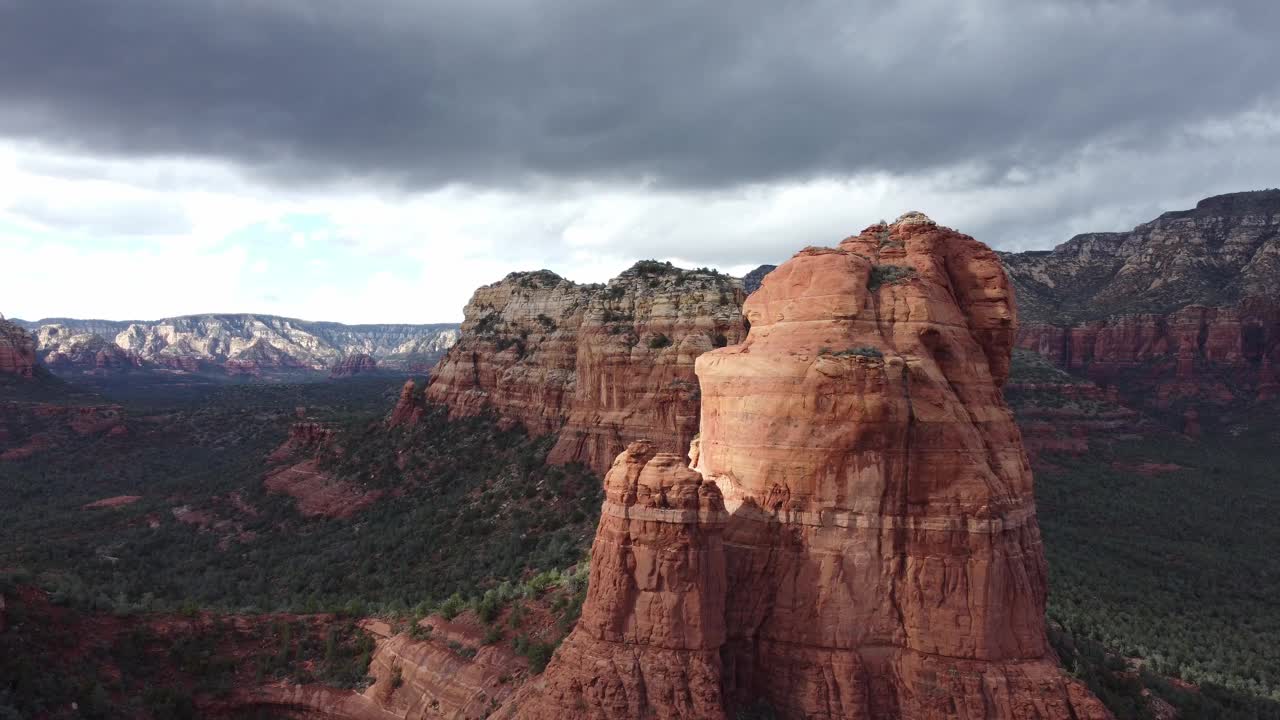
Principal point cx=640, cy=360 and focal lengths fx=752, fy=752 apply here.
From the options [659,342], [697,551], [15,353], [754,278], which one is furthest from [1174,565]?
[15,353]

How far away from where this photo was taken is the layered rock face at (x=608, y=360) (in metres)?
52.3

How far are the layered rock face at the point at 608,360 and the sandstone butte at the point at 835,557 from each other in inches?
1173

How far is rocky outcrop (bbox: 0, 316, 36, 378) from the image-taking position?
424 feet

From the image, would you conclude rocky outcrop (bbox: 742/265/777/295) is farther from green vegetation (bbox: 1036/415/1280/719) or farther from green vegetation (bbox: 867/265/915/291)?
green vegetation (bbox: 867/265/915/291)

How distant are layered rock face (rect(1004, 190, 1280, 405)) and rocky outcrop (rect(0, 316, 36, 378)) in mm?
172292

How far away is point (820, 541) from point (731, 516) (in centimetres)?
258

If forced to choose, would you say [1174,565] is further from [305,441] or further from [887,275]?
[305,441]

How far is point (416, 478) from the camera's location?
2625 inches

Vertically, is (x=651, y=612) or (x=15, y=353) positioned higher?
(x=15, y=353)

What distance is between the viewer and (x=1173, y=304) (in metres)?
124

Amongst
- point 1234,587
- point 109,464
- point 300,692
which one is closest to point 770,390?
point 300,692

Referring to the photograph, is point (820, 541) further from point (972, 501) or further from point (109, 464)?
point (109, 464)

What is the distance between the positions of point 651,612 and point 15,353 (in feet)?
515

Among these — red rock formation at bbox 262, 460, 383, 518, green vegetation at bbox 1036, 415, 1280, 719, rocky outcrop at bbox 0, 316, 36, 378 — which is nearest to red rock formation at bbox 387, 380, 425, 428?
red rock formation at bbox 262, 460, 383, 518
